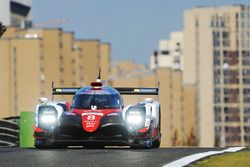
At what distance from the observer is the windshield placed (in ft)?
96.4

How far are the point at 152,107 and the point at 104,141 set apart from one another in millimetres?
1730

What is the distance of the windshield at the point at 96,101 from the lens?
2939cm

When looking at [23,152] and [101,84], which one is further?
[101,84]

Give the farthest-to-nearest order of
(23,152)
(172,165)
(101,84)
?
(101,84)
(23,152)
(172,165)

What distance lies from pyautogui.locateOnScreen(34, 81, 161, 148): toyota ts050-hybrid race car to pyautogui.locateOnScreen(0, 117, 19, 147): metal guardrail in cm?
512

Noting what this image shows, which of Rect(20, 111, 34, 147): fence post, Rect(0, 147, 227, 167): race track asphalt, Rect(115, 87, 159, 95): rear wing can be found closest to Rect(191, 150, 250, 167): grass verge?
Rect(0, 147, 227, 167): race track asphalt

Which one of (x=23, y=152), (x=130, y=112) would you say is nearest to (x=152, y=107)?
(x=130, y=112)

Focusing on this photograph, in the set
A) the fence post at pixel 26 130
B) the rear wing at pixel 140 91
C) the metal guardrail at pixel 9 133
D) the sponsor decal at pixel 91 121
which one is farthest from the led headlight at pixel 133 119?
the fence post at pixel 26 130

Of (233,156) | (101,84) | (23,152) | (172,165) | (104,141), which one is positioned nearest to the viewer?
(172,165)

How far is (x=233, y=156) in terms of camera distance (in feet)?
77.3

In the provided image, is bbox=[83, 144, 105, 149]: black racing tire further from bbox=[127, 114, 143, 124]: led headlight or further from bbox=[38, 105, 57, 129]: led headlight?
bbox=[38, 105, 57, 129]: led headlight

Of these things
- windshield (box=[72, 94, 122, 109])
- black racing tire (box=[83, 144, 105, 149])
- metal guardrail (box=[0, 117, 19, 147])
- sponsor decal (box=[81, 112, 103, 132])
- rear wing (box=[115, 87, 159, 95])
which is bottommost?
black racing tire (box=[83, 144, 105, 149])

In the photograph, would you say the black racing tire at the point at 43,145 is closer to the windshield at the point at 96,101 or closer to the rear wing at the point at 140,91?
the windshield at the point at 96,101

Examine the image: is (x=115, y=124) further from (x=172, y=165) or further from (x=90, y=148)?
(x=172, y=165)
